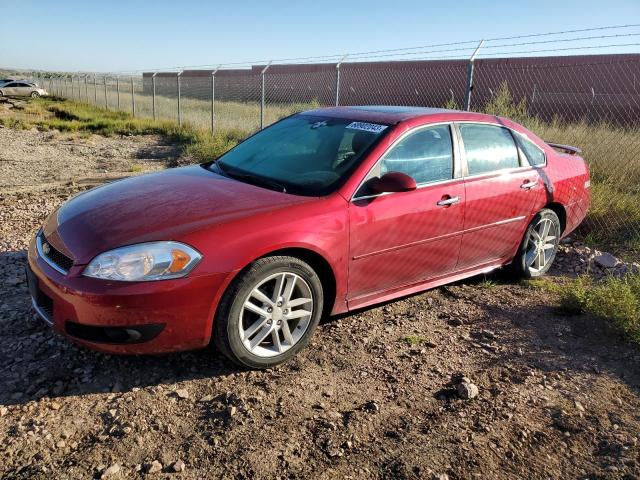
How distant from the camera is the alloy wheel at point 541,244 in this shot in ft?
15.9

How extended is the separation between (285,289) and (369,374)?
73cm

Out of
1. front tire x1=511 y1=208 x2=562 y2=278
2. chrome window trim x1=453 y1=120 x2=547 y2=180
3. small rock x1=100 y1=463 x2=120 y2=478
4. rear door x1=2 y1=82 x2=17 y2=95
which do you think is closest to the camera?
small rock x1=100 y1=463 x2=120 y2=478

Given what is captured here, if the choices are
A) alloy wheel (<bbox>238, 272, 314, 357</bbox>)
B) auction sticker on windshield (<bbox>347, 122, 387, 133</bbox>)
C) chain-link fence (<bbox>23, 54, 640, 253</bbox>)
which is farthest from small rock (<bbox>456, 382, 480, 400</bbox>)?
chain-link fence (<bbox>23, 54, 640, 253</bbox>)

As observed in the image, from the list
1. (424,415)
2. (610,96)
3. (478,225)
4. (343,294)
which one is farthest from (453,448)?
(610,96)

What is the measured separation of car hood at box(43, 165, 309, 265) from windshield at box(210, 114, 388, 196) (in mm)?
180

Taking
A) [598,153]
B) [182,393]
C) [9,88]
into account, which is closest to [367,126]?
[182,393]

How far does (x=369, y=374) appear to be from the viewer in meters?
3.26

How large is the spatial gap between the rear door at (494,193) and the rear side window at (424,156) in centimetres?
18

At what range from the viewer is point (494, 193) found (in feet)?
13.9

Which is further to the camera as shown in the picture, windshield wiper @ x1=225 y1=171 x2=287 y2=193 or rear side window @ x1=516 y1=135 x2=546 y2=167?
rear side window @ x1=516 y1=135 x2=546 y2=167

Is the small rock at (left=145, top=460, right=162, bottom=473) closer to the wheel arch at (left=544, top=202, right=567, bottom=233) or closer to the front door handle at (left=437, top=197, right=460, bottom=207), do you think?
the front door handle at (left=437, top=197, right=460, bottom=207)

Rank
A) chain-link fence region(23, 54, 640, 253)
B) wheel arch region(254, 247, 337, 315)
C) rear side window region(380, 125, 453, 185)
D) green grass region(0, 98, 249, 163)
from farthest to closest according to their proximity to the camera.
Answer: green grass region(0, 98, 249, 163) < chain-link fence region(23, 54, 640, 253) < rear side window region(380, 125, 453, 185) < wheel arch region(254, 247, 337, 315)

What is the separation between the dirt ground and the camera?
2.46 m

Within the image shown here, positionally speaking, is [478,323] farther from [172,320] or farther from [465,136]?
[172,320]
